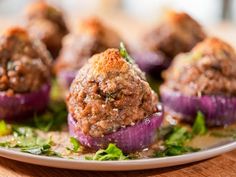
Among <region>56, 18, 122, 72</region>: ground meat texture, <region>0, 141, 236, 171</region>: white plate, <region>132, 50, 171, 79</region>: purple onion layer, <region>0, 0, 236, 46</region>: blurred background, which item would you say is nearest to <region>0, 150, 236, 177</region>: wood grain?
<region>0, 141, 236, 171</region>: white plate

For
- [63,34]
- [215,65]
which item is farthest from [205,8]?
[215,65]

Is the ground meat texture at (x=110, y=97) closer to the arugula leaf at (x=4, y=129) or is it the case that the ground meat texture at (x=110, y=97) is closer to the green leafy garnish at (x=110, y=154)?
the green leafy garnish at (x=110, y=154)

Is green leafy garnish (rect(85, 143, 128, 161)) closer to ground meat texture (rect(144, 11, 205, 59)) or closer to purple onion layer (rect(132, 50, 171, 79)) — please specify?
purple onion layer (rect(132, 50, 171, 79))

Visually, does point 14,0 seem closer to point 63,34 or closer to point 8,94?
point 63,34

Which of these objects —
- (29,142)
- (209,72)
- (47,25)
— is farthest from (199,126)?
(47,25)

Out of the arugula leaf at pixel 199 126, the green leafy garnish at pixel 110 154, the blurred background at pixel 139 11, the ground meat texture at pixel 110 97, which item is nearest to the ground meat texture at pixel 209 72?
the arugula leaf at pixel 199 126

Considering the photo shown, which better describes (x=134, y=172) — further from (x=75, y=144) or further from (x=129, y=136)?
(x=75, y=144)
